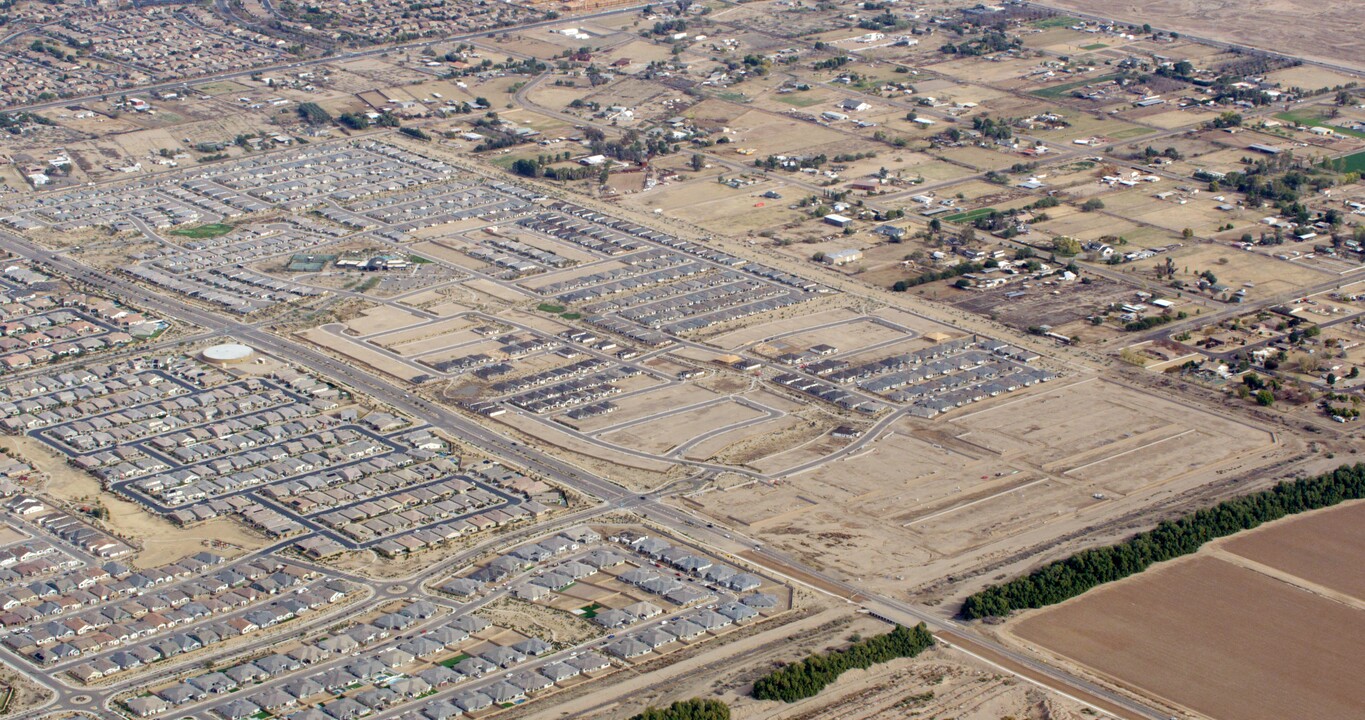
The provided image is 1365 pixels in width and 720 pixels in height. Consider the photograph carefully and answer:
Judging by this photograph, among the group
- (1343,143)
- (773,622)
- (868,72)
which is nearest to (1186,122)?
(1343,143)

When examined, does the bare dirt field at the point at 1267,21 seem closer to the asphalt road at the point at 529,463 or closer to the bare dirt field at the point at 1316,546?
the bare dirt field at the point at 1316,546

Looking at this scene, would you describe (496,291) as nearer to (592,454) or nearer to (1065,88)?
(592,454)

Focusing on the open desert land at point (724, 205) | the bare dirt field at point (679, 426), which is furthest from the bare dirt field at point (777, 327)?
the open desert land at point (724, 205)

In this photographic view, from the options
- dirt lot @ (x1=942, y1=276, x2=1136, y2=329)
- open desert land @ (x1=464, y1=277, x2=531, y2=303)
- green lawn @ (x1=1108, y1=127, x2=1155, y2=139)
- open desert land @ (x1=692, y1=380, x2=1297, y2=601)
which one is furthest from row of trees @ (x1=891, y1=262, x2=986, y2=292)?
green lawn @ (x1=1108, y1=127, x2=1155, y2=139)

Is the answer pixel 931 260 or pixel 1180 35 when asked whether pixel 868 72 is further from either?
pixel 931 260

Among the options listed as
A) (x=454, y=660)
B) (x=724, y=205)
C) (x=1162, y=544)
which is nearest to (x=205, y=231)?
(x=724, y=205)

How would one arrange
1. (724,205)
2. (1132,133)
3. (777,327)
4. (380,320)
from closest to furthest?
1. (777,327)
2. (380,320)
3. (724,205)
4. (1132,133)

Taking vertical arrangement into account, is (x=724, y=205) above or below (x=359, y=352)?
above
